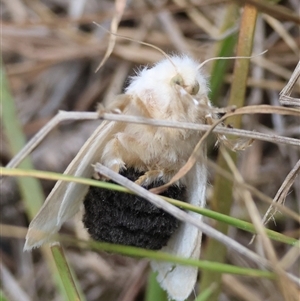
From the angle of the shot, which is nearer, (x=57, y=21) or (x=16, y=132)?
(x=16, y=132)

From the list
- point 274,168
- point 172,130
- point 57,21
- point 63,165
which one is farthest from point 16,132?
point 274,168

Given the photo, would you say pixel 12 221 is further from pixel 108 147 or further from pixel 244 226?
pixel 244 226

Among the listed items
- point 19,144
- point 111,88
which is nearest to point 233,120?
point 19,144

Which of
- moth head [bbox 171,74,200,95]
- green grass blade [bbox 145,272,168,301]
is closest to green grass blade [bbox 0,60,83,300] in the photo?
green grass blade [bbox 145,272,168,301]

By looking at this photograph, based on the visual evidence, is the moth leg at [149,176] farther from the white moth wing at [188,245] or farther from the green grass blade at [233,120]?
the green grass blade at [233,120]

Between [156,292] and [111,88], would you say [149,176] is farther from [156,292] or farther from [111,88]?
[111,88]

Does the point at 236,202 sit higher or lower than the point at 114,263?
higher
